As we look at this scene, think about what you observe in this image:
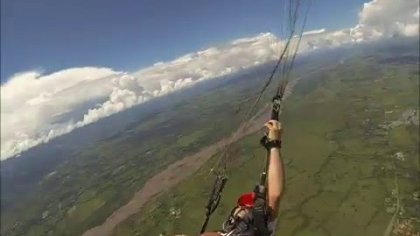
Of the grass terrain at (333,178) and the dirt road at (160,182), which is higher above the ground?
the grass terrain at (333,178)

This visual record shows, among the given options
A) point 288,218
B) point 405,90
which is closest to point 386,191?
point 288,218

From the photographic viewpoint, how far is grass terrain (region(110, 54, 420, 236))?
81375mm

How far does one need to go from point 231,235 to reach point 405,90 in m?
173

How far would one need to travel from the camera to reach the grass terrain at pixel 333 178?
81.4 meters

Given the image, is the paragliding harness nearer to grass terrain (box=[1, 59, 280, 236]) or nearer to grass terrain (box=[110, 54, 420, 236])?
grass terrain (box=[110, 54, 420, 236])

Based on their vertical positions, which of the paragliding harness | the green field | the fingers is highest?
the fingers

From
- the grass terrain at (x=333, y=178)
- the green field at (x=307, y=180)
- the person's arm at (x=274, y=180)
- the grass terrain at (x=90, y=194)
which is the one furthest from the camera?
the grass terrain at (x=90, y=194)

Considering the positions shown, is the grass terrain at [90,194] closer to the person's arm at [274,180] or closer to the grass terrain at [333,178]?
the grass terrain at [333,178]

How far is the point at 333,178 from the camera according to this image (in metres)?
102

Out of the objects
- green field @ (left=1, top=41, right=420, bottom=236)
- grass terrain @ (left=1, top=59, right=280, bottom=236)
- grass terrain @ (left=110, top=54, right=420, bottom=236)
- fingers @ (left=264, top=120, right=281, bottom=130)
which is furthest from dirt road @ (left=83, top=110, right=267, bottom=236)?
fingers @ (left=264, top=120, right=281, bottom=130)

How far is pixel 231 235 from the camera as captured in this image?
158 inches

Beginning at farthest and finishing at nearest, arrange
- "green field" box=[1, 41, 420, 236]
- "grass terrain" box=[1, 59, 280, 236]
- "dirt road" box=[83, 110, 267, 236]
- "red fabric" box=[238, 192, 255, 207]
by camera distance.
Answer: "grass terrain" box=[1, 59, 280, 236] < "dirt road" box=[83, 110, 267, 236] < "green field" box=[1, 41, 420, 236] < "red fabric" box=[238, 192, 255, 207]

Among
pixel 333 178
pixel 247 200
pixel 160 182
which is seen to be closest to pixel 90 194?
pixel 160 182

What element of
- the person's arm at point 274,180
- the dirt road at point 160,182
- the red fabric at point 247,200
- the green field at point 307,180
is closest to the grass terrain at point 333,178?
the green field at point 307,180
